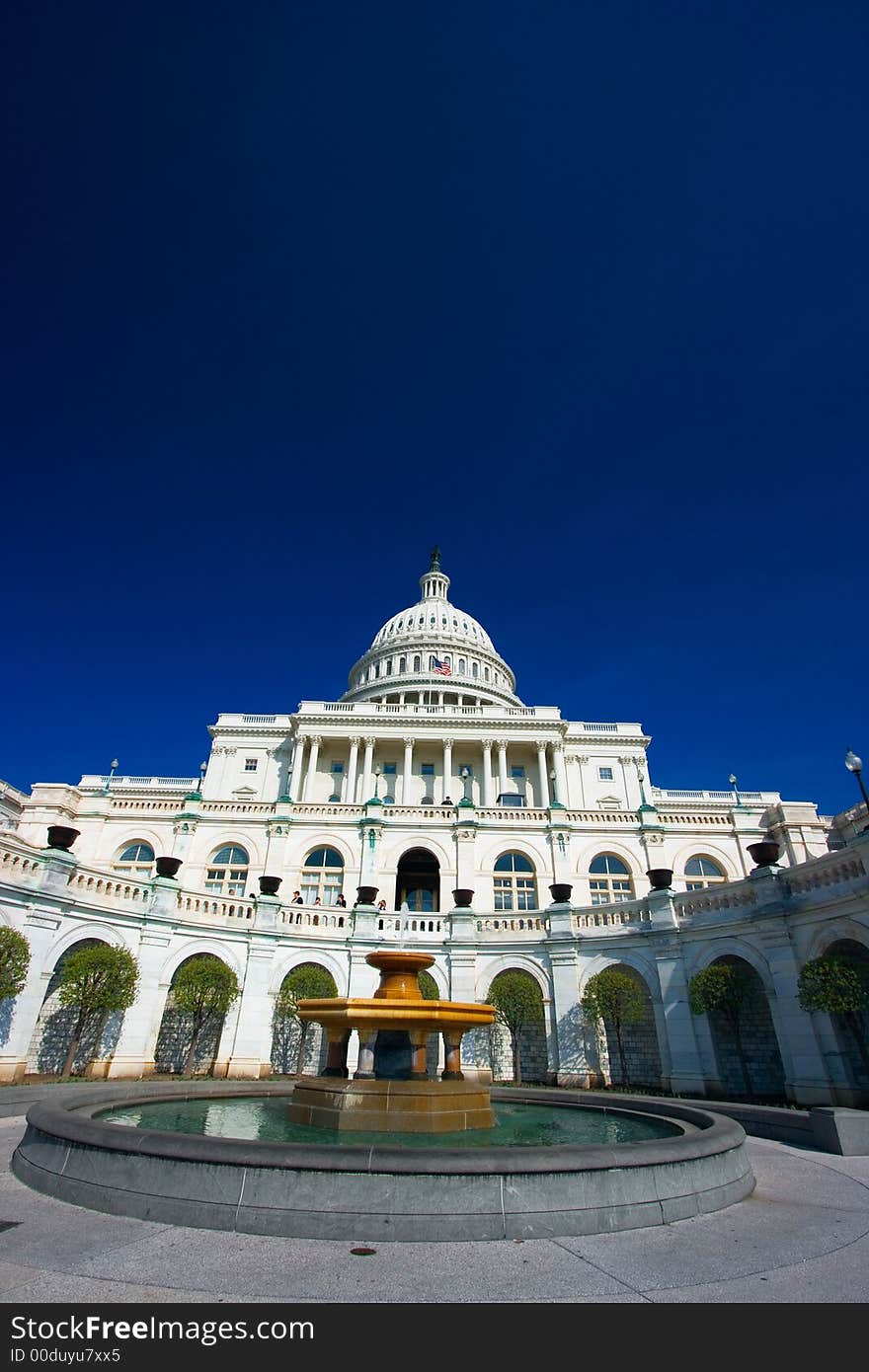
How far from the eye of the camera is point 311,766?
6300 cm

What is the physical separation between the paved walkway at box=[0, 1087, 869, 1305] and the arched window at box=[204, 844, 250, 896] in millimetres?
34934

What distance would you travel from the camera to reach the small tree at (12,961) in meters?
18.1

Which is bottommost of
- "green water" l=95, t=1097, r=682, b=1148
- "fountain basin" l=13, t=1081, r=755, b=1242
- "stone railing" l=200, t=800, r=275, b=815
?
"fountain basin" l=13, t=1081, r=755, b=1242

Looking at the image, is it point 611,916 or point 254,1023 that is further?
point 611,916

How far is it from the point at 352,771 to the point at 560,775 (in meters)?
20.5

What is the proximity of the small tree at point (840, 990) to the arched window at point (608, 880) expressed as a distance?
23.0 m

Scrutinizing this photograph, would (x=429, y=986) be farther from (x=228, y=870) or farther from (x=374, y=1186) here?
(x=228, y=870)

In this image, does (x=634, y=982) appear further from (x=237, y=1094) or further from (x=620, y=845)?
(x=620, y=845)

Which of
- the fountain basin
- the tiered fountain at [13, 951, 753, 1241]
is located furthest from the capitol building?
the fountain basin

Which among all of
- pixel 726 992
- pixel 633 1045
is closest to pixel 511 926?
pixel 633 1045

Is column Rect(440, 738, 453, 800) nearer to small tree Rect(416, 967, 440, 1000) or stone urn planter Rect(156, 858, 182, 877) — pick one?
small tree Rect(416, 967, 440, 1000)

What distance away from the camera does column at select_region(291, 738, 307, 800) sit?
6253 cm

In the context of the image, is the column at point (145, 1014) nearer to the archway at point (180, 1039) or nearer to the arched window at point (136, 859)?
the archway at point (180, 1039)

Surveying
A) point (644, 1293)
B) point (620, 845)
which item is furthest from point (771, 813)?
point (644, 1293)
